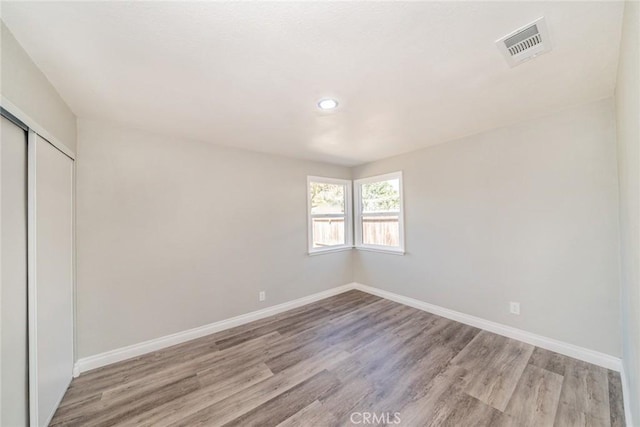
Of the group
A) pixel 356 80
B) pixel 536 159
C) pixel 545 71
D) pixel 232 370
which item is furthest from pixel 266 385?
pixel 536 159

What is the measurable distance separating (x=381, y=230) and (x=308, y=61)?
10.2ft

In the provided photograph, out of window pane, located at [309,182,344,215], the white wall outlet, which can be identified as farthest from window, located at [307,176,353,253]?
the white wall outlet

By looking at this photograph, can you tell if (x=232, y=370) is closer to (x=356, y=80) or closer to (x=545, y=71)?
(x=356, y=80)

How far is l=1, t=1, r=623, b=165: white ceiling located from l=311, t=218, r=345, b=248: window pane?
6.37ft

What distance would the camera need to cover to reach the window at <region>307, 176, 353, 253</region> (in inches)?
156

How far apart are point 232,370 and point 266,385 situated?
1.35 ft

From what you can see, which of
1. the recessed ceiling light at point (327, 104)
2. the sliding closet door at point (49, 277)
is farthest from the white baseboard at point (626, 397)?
the sliding closet door at point (49, 277)

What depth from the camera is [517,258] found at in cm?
256

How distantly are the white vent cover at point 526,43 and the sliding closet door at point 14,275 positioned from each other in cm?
281

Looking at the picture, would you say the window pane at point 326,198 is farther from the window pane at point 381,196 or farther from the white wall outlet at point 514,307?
the white wall outlet at point 514,307

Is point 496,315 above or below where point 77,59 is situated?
below

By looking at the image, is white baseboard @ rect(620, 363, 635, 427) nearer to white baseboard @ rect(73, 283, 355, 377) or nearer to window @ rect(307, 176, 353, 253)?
white baseboard @ rect(73, 283, 355, 377)

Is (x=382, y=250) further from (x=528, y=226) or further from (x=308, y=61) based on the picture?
(x=308, y=61)

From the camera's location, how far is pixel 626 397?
1.70 metres
